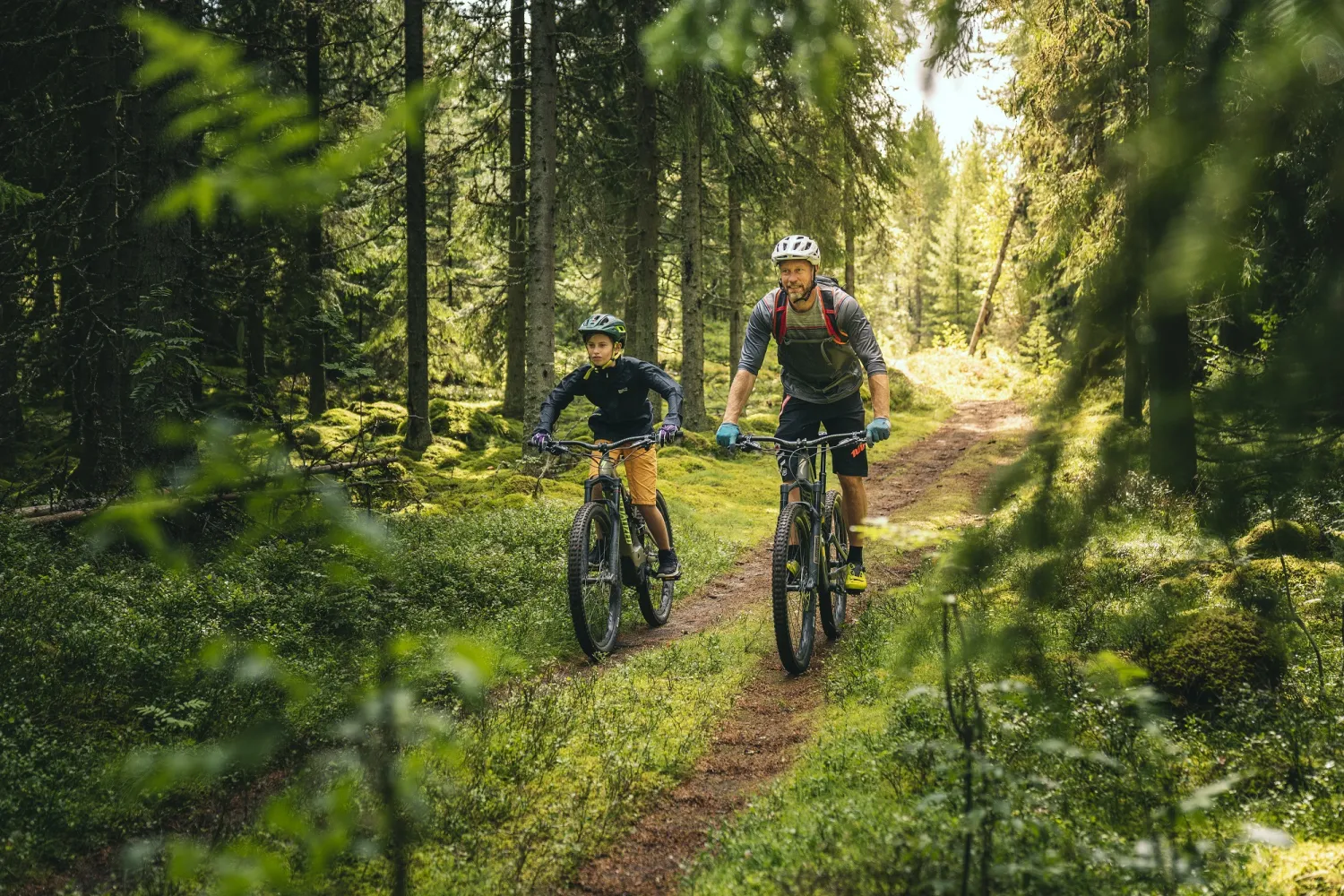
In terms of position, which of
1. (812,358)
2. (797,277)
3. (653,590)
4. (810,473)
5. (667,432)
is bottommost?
(653,590)

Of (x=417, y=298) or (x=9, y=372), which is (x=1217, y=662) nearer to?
(x=417, y=298)

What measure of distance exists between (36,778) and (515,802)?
238 cm

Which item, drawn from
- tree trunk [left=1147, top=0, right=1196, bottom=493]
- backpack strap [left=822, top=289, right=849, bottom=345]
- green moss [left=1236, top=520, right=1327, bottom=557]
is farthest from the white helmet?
tree trunk [left=1147, top=0, right=1196, bottom=493]

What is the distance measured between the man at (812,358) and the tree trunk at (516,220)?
10.4 metres

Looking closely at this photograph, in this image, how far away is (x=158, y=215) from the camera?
1.59 metres

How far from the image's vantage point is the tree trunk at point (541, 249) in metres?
13.6

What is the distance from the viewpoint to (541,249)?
1402 cm

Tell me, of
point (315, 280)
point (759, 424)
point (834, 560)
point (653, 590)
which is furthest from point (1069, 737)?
point (759, 424)

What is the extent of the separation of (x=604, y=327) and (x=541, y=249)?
23.6ft

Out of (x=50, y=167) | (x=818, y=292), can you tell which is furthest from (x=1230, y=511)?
(x=50, y=167)

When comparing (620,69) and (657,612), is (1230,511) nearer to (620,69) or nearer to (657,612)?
(657,612)

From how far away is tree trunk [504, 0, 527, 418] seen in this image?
17.3 metres

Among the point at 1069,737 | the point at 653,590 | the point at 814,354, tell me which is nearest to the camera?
the point at 1069,737

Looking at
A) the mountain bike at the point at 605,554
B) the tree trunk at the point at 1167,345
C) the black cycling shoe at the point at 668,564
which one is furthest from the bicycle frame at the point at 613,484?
the tree trunk at the point at 1167,345
